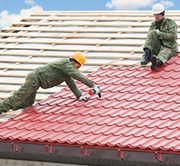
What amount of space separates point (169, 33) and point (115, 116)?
2.58m

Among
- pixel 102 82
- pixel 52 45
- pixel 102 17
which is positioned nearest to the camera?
pixel 102 82

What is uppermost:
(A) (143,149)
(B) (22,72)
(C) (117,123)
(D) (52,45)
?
(D) (52,45)

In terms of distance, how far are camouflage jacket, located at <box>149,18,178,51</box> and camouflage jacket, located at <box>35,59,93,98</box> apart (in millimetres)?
1884

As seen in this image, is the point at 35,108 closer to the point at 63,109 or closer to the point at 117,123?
the point at 63,109

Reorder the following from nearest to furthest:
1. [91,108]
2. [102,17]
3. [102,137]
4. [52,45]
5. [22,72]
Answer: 1. [102,137]
2. [91,108]
3. [22,72]
4. [52,45]
5. [102,17]

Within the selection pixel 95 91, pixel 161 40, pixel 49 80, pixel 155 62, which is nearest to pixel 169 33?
pixel 161 40

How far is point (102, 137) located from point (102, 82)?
239 cm

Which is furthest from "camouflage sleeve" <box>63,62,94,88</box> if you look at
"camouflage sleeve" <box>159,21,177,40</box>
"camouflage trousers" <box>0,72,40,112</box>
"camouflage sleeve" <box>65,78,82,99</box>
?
"camouflage sleeve" <box>159,21,177,40</box>

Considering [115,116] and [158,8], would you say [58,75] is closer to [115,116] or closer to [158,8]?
[115,116]

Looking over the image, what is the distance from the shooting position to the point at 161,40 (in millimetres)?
11852

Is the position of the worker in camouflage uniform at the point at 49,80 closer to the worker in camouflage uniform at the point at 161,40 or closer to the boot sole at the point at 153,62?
the boot sole at the point at 153,62

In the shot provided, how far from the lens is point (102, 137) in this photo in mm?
9133

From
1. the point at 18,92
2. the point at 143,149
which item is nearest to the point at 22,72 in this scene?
the point at 18,92

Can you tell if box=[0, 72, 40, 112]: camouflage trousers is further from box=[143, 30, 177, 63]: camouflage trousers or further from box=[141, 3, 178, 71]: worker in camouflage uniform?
box=[143, 30, 177, 63]: camouflage trousers
